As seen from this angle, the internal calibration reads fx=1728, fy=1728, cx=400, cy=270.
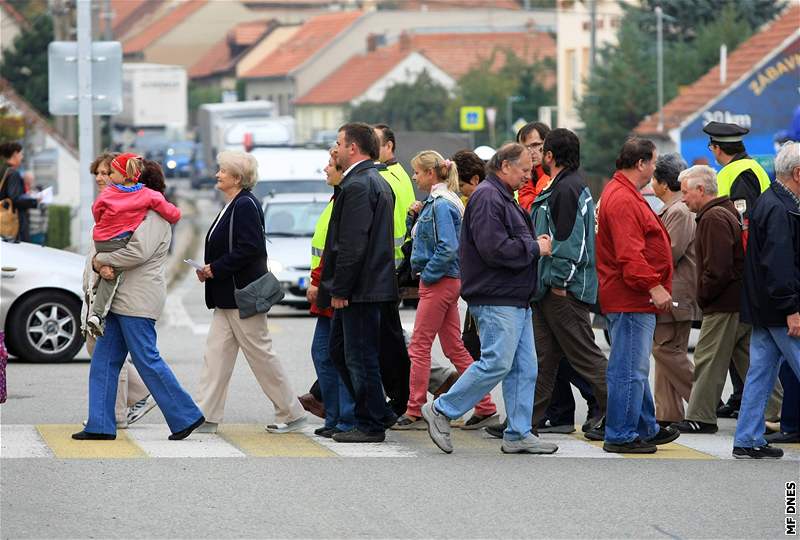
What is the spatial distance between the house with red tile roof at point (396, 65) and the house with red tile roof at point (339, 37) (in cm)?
148

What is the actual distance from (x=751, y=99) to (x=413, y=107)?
1348 inches

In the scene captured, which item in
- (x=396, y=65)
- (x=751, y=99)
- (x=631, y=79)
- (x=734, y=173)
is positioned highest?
(x=396, y=65)

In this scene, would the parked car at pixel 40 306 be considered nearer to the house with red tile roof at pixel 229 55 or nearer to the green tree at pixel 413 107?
the green tree at pixel 413 107

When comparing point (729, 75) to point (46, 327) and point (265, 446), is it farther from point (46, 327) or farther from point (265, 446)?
point (265, 446)

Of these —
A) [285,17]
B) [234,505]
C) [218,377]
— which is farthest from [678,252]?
[285,17]

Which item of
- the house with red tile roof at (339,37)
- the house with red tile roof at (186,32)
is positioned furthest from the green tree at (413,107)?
the house with red tile roof at (186,32)

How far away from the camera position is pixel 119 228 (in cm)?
1049

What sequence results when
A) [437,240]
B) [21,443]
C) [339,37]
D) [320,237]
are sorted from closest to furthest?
[21,443] < [437,240] < [320,237] < [339,37]

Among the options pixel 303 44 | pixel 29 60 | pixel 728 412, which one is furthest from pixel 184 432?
pixel 303 44

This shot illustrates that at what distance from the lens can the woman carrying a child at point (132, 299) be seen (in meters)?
10.5

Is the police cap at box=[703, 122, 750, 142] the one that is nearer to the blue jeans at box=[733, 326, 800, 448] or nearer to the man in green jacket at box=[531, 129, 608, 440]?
the man in green jacket at box=[531, 129, 608, 440]

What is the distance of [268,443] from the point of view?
34.9 feet

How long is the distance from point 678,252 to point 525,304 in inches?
76.5

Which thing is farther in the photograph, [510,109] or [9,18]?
[510,109]
